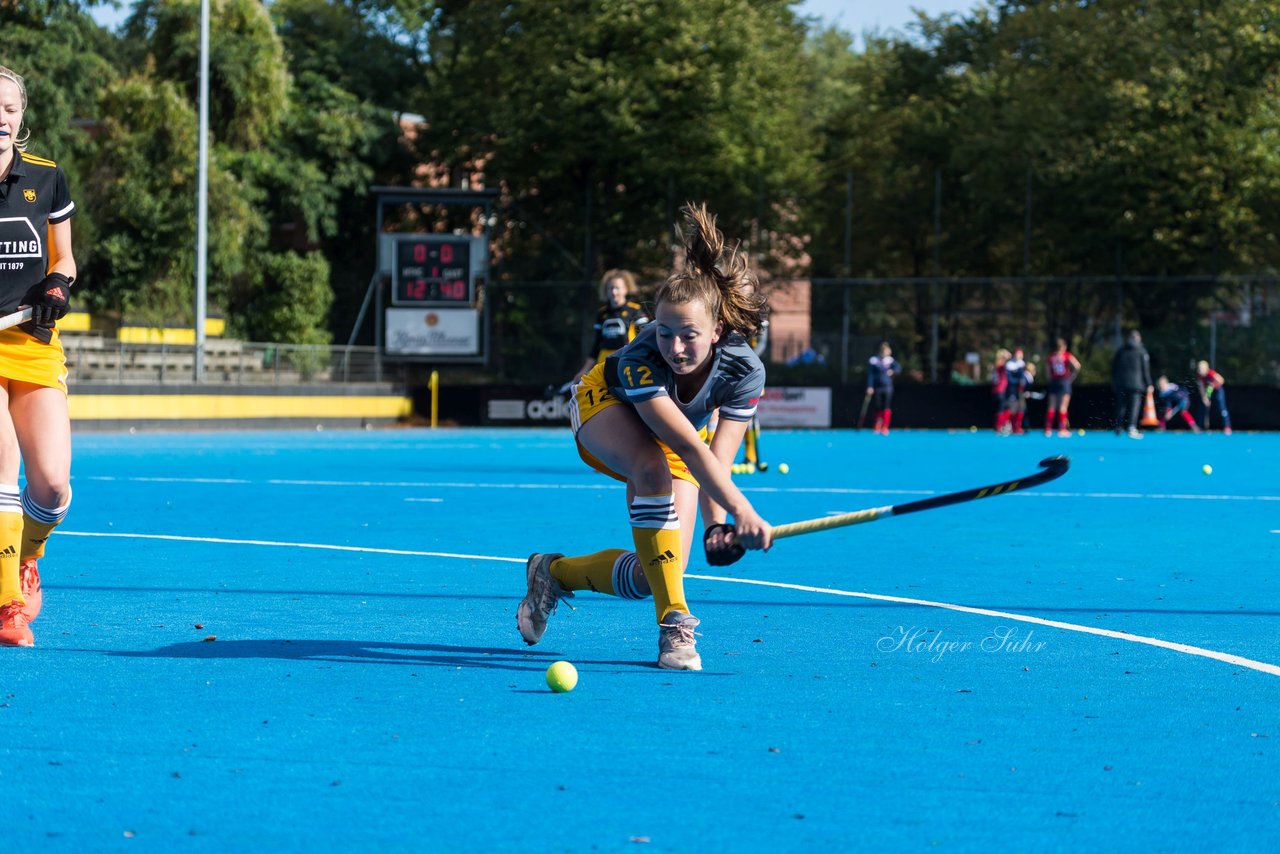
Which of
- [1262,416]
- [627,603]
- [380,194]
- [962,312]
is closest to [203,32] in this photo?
[380,194]

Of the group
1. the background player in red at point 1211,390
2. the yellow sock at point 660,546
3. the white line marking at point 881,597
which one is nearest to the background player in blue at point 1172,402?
the background player in red at point 1211,390

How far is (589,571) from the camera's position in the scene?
616 cm

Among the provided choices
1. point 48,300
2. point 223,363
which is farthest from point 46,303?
point 223,363

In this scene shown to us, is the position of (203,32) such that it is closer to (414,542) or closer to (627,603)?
(414,542)

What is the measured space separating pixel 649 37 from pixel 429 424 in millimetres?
12966

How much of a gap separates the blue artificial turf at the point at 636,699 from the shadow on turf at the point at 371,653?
2cm

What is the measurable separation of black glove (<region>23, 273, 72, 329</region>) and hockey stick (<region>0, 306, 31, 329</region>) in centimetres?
2

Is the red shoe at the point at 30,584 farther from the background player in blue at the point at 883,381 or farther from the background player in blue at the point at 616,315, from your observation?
the background player in blue at the point at 883,381

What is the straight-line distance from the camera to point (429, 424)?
129ft

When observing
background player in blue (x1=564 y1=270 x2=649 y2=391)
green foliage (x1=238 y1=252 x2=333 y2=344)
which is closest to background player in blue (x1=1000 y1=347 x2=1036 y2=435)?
green foliage (x1=238 y1=252 x2=333 y2=344)

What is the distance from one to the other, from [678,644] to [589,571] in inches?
20.9

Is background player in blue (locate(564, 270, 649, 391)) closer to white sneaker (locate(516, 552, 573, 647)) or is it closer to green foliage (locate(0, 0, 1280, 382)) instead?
white sneaker (locate(516, 552, 573, 647))

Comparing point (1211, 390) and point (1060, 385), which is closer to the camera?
point (1060, 385)

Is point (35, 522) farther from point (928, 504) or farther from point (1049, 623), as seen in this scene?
point (1049, 623)
